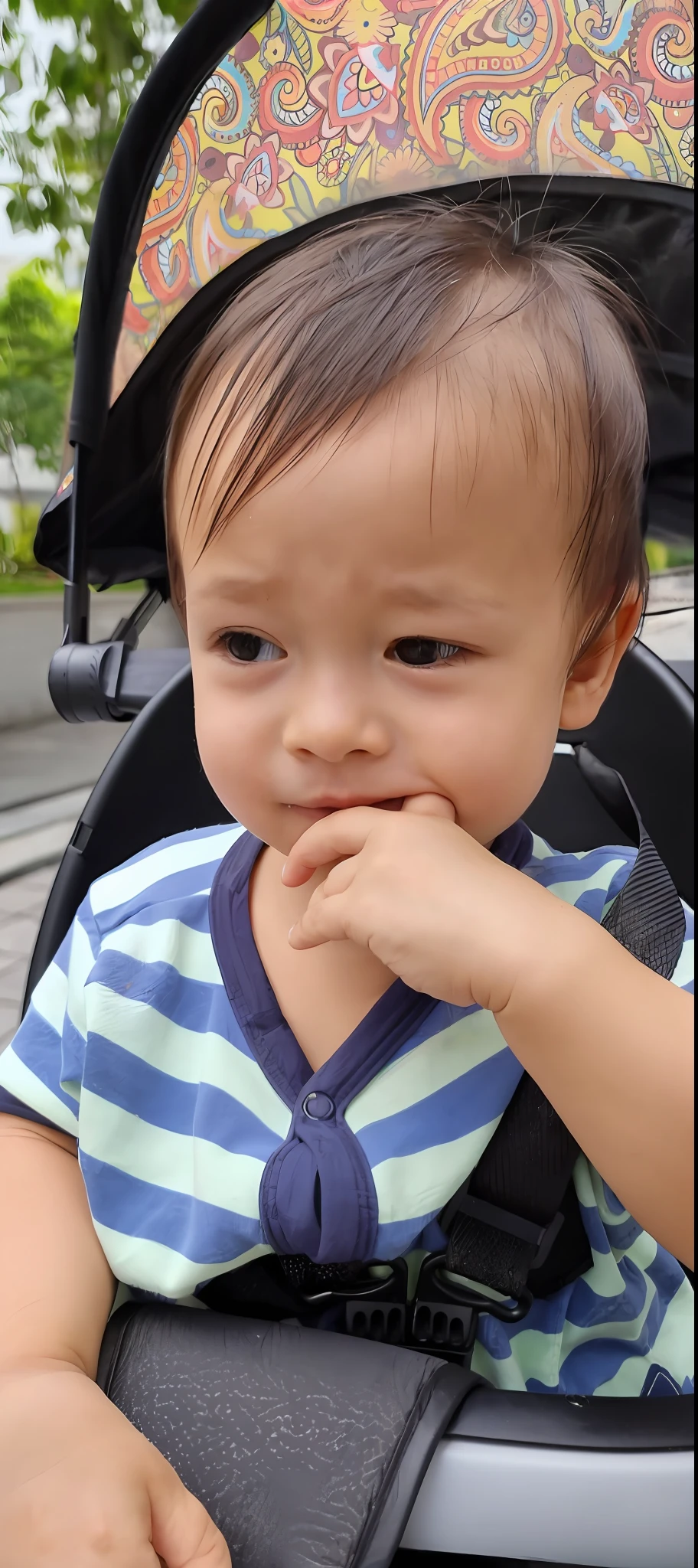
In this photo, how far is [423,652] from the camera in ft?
1.78

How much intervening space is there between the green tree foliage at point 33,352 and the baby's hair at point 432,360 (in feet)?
5.66

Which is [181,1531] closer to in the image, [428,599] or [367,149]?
[428,599]

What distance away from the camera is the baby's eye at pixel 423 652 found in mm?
541

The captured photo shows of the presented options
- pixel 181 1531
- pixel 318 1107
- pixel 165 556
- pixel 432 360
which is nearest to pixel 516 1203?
pixel 318 1107

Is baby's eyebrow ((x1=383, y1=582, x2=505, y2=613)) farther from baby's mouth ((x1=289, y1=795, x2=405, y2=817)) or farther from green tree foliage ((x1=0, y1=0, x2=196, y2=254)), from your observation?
green tree foliage ((x1=0, y1=0, x2=196, y2=254))

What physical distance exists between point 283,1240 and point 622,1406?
7.4 inches

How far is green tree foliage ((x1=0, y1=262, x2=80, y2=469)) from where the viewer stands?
7.54ft

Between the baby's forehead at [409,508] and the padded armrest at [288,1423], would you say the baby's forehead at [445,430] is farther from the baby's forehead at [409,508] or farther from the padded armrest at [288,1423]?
the padded armrest at [288,1423]

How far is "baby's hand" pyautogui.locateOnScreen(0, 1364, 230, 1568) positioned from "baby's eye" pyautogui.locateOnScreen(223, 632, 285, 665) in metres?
0.35

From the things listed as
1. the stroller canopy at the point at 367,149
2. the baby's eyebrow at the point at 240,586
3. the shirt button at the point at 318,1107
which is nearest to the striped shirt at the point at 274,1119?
the shirt button at the point at 318,1107

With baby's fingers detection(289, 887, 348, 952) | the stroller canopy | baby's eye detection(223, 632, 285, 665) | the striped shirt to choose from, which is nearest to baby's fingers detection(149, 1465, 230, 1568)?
the striped shirt

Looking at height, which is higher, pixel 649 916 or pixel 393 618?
pixel 393 618

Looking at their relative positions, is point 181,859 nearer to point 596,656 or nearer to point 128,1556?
point 596,656

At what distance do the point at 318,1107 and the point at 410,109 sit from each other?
2.09 ft
